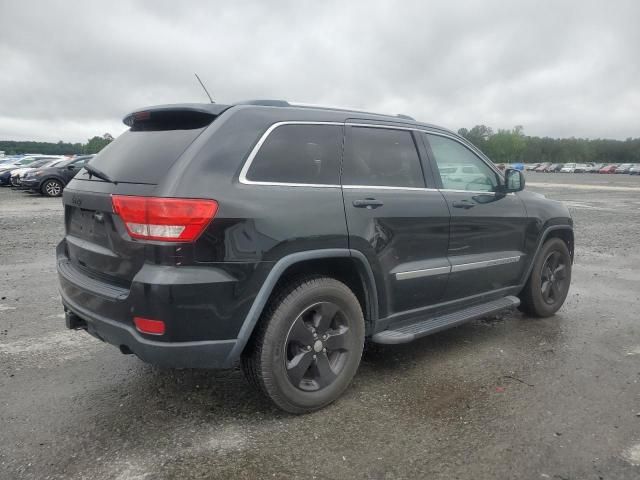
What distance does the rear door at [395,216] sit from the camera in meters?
3.43

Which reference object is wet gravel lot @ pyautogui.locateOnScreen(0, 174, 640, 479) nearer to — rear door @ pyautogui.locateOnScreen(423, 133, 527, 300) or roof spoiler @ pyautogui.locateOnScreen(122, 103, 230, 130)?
rear door @ pyautogui.locateOnScreen(423, 133, 527, 300)

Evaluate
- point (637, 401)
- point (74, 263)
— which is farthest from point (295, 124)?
point (637, 401)

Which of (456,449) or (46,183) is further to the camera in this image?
(46,183)

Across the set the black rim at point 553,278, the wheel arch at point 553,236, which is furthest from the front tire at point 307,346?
the black rim at point 553,278

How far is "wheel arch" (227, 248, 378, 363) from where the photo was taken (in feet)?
9.52

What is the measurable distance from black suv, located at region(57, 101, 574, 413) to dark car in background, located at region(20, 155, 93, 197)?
17.7 metres

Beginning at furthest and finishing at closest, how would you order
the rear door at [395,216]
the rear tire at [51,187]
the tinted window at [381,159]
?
the rear tire at [51,187] → the tinted window at [381,159] → the rear door at [395,216]

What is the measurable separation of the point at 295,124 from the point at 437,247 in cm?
142

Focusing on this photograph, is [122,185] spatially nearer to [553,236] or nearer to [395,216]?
Result: [395,216]

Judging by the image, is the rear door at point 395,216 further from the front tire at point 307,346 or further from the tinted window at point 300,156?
the front tire at point 307,346

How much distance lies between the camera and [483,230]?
4.32m

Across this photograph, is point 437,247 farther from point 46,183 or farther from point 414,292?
point 46,183

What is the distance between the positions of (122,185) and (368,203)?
59.5 inches

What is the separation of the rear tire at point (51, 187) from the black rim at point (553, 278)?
18766 millimetres
